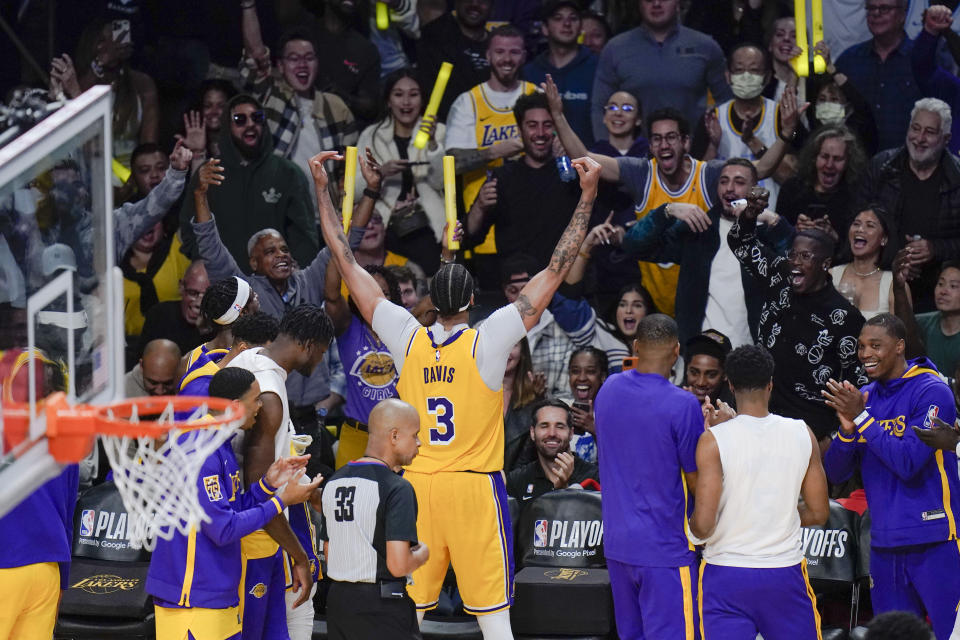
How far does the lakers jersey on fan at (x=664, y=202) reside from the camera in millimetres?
9930

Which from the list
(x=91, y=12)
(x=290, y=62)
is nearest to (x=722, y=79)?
(x=290, y=62)

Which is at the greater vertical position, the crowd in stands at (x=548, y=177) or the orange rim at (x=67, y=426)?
the crowd in stands at (x=548, y=177)

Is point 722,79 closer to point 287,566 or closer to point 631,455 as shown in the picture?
point 631,455

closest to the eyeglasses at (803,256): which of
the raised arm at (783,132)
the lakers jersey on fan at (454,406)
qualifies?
the raised arm at (783,132)

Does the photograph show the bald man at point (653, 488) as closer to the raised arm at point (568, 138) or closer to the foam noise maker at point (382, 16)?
the raised arm at point (568, 138)

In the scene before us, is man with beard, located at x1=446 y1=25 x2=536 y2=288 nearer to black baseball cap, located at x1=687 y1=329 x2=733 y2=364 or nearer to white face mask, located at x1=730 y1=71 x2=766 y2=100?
white face mask, located at x1=730 y1=71 x2=766 y2=100

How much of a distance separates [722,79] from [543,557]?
4.71 m

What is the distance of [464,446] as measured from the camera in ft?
22.5

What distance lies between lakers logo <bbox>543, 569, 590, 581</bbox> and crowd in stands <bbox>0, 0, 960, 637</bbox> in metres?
0.69

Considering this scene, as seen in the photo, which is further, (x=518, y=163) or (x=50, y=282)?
(x=518, y=163)

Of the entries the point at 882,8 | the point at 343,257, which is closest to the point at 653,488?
the point at 343,257

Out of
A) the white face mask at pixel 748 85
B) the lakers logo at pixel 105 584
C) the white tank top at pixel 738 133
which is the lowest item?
the lakers logo at pixel 105 584

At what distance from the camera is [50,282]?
453 cm

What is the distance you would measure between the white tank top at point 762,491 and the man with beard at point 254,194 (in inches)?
194
